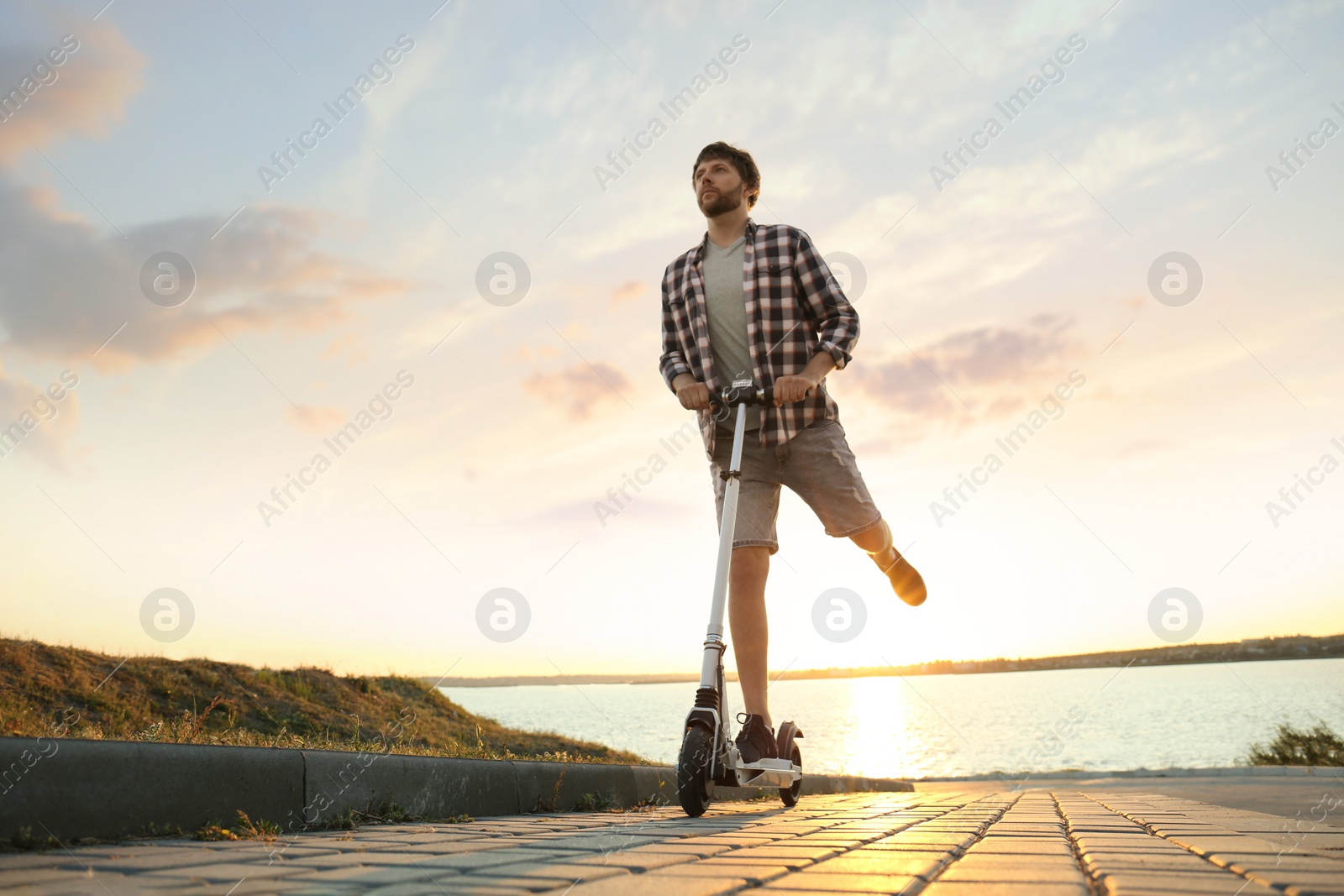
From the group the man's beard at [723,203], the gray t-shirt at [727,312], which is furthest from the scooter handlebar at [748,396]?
the man's beard at [723,203]

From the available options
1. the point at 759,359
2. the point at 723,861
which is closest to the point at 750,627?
the point at 759,359

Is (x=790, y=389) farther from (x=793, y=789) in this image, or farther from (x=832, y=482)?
(x=793, y=789)

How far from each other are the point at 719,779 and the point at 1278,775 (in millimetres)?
9248

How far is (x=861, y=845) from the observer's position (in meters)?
2.37

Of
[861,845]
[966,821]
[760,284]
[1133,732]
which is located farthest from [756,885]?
[1133,732]

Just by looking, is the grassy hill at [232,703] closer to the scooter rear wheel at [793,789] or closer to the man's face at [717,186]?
the scooter rear wheel at [793,789]

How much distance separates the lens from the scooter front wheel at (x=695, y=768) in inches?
126

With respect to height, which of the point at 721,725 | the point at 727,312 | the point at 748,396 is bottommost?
the point at 721,725

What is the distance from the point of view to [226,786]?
2.49 m

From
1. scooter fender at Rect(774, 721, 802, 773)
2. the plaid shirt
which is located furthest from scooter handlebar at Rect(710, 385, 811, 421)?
scooter fender at Rect(774, 721, 802, 773)

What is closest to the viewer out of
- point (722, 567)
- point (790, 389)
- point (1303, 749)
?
point (722, 567)

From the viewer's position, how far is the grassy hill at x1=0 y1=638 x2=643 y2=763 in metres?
6.66

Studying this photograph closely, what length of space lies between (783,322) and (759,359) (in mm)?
199

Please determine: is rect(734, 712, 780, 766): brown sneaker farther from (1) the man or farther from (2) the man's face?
(2) the man's face
